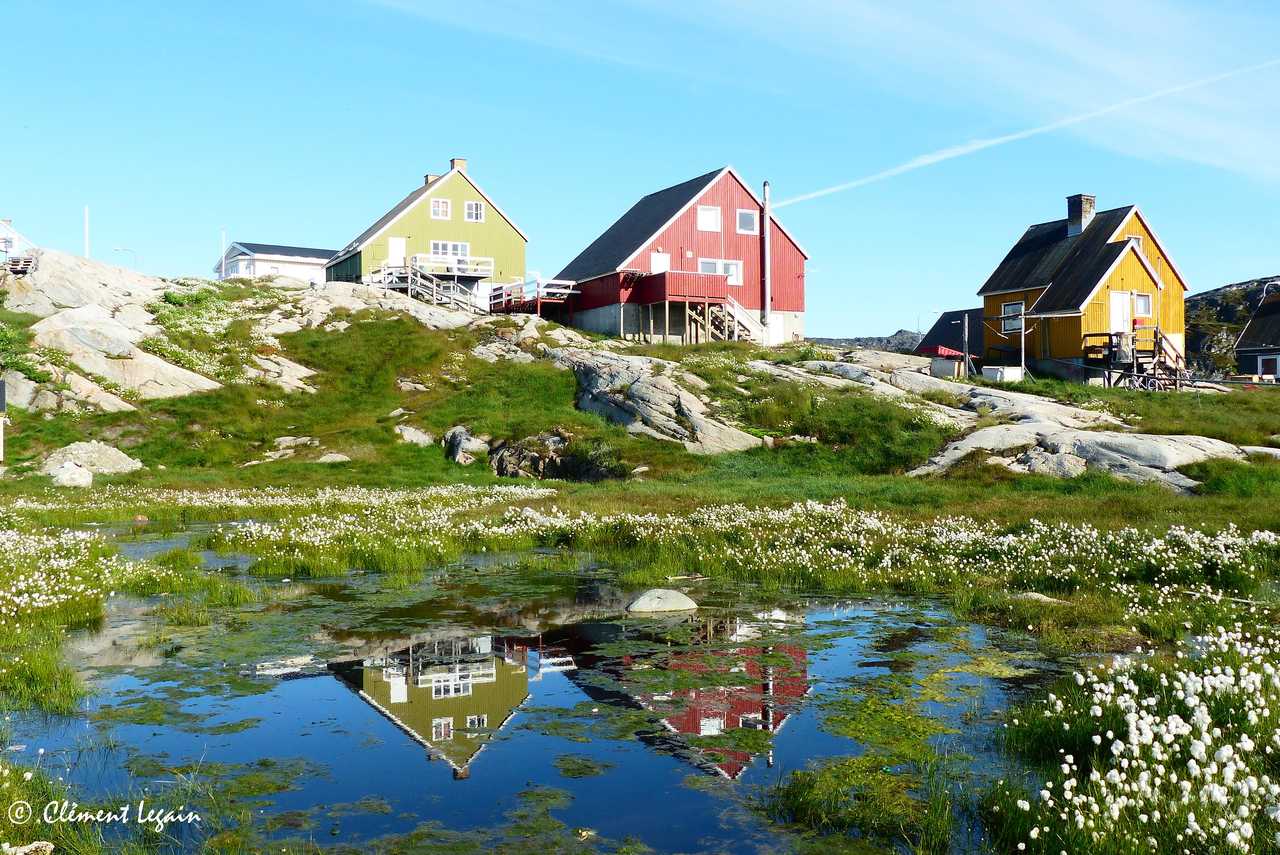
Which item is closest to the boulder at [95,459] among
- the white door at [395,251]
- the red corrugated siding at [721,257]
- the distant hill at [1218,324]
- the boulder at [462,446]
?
the boulder at [462,446]

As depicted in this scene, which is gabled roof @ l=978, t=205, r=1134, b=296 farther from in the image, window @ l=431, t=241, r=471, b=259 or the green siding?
window @ l=431, t=241, r=471, b=259

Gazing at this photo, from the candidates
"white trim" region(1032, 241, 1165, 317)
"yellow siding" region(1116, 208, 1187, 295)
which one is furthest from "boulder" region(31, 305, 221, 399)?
"yellow siding" region(1116, 208, 1187, 295)

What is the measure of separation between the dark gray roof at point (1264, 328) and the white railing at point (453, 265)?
207 feet

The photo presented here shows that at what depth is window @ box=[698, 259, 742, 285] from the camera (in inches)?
2557

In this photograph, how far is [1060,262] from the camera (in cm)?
6372

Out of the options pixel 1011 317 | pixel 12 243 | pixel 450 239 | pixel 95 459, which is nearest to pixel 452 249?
pixel 450 239

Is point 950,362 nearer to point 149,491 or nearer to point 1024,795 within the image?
point 149,491

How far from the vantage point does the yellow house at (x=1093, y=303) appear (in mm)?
58812

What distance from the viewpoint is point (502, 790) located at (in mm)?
8469

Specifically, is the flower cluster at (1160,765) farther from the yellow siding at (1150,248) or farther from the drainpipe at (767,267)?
the yellow siding at (1150,248)

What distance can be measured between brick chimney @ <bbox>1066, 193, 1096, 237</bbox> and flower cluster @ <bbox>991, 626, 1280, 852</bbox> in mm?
61818

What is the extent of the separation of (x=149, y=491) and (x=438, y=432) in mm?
13006

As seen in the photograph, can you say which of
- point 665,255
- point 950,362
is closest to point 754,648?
point 950,362

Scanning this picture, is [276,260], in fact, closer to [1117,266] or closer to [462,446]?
[462,446]
